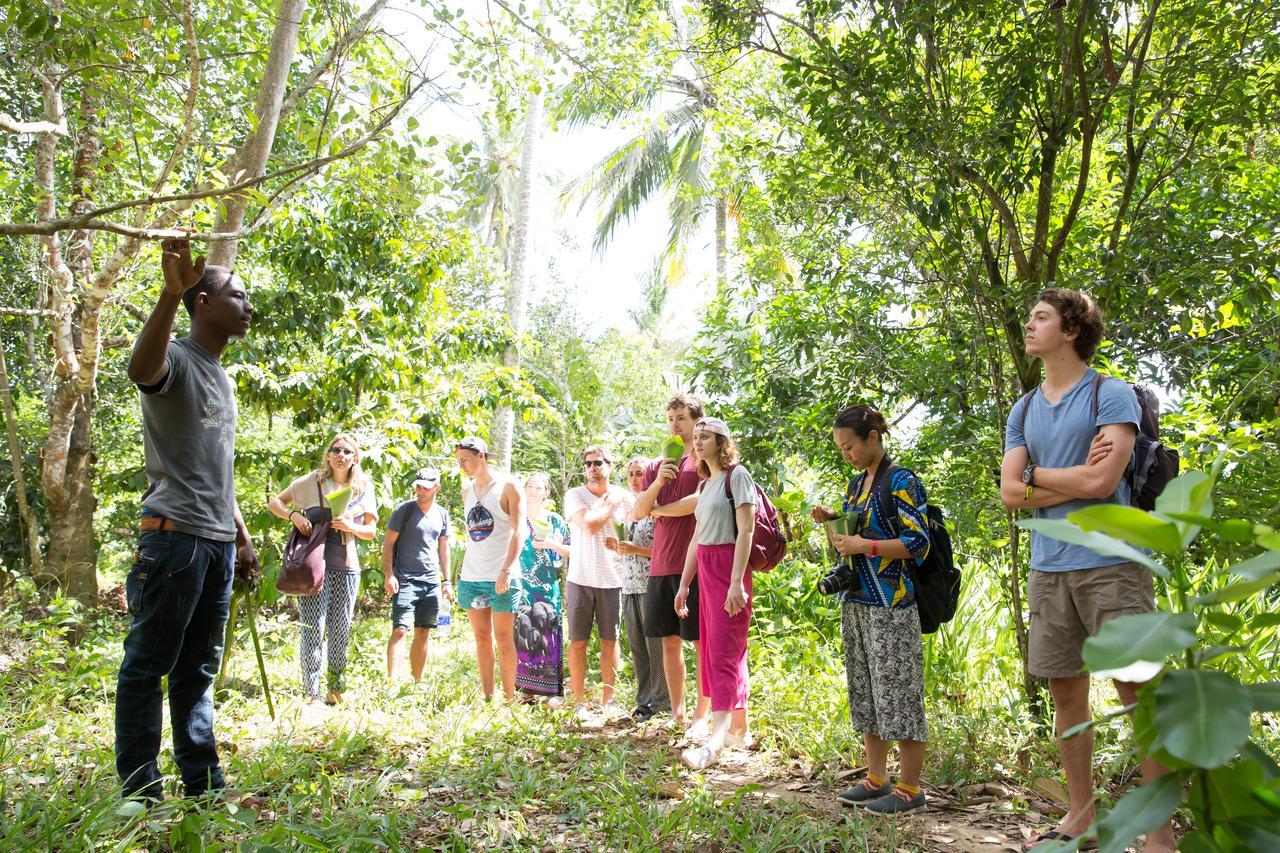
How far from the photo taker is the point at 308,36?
18.7ft

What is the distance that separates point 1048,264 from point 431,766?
3.64 m

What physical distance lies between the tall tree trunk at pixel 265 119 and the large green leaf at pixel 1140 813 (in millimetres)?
4328

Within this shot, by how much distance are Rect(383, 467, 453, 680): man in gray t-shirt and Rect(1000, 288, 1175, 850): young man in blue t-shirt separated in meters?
4.15

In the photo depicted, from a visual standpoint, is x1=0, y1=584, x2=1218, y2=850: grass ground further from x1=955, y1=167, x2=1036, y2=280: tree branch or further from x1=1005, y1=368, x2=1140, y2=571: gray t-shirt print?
x1=955, y1=167, x2=1036, y2=280: tree branch

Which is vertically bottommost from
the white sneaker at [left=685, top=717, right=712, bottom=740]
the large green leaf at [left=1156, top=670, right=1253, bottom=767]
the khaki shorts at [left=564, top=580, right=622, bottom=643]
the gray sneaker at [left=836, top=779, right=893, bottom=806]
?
the white sneaker at [left=685, top=717, right=712, bottom=740]

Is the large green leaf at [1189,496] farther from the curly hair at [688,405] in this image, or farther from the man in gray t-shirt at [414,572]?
the man in gray t-shirt at [414,572]

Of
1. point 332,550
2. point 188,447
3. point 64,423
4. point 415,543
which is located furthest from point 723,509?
point 64,423

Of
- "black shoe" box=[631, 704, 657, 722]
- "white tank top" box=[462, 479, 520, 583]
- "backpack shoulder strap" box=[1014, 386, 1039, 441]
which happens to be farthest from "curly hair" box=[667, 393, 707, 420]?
"backpack shoulder strap" box=[1014, 386, 1039, 441]

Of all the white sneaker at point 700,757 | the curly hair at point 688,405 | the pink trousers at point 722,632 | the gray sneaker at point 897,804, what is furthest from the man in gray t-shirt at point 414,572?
the gray sneaker at point 897,804

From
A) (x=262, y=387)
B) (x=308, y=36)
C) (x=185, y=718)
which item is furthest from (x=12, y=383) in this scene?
(x=185, y=718)

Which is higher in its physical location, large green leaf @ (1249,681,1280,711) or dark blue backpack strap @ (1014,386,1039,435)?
dark blue backpack strap @ (1014,386,1039,435)

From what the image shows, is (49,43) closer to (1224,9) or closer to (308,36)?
(308,36)

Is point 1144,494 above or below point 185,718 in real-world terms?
above

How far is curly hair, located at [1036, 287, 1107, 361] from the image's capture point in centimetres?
303
